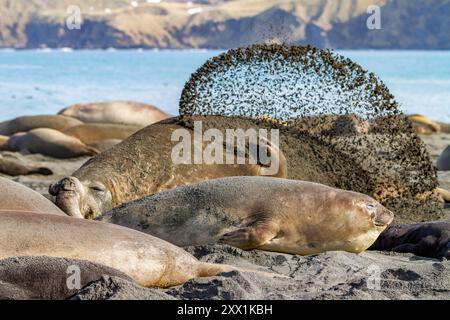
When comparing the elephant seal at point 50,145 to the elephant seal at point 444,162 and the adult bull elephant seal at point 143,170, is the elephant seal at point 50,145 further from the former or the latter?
the adult bull elephant seal at point 143,170

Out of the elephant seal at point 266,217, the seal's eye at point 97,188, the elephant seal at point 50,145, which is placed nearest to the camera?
the elephant seal at point 266,217

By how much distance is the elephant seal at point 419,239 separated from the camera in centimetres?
547

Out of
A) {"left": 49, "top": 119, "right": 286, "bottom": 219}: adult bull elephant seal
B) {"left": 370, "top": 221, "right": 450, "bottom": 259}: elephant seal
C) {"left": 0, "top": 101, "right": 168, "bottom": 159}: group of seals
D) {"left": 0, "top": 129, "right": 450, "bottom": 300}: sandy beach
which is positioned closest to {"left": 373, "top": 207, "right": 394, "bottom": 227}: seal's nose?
{"left": 0, "top": 129, "right": 450, "bottom": 300}: sandy beach

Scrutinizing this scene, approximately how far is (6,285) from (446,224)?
10.8 feet

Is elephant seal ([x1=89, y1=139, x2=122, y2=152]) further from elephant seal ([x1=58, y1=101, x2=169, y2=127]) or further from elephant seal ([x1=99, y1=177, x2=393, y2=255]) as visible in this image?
elephant seal ([x1=99, y1=177, x2=393, y2=255])

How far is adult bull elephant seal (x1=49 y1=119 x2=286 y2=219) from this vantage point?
631cm

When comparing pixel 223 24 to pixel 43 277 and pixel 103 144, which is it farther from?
pixel 43 277

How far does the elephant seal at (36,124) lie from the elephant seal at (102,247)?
9342 mm

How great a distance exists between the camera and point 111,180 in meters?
6.41

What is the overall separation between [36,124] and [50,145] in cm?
206

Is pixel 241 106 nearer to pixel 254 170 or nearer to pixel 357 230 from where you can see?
pixel 254 170

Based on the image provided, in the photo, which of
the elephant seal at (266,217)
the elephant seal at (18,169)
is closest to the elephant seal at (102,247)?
the elephant seal at (266,217)

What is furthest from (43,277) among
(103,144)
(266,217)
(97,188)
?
(103,144)

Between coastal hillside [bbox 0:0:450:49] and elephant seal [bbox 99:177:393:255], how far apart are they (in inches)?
3479
